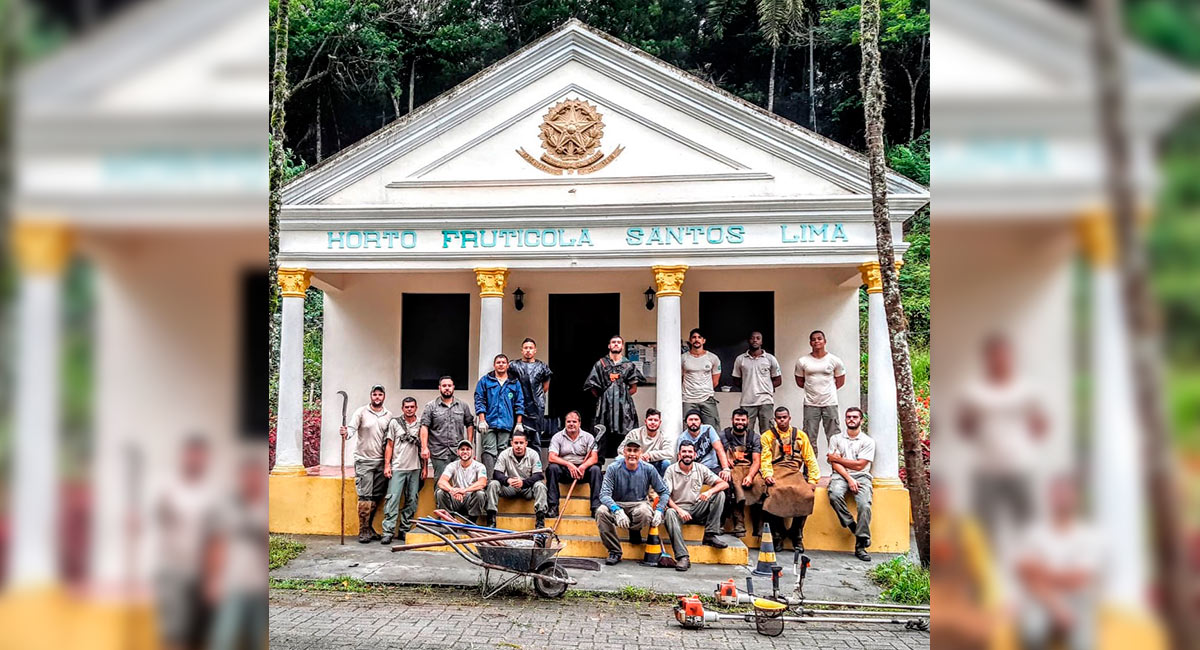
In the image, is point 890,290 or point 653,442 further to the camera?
point 653,442

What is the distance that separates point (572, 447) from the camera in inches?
298

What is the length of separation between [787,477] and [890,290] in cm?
364

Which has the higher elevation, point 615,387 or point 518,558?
point 615,387

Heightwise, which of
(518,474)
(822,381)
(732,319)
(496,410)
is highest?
(732,319)

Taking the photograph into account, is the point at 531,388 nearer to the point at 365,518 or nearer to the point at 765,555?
the point at 365,518

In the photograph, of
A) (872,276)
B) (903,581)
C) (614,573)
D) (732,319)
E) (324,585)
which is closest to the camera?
(903,581)

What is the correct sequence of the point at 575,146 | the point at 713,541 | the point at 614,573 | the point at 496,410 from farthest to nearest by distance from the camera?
1. the point at 575,146
2. the point at 496,410
3. the point at 713,541
4. the point at 614,573

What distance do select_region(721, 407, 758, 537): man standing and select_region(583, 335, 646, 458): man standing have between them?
3.49ft
